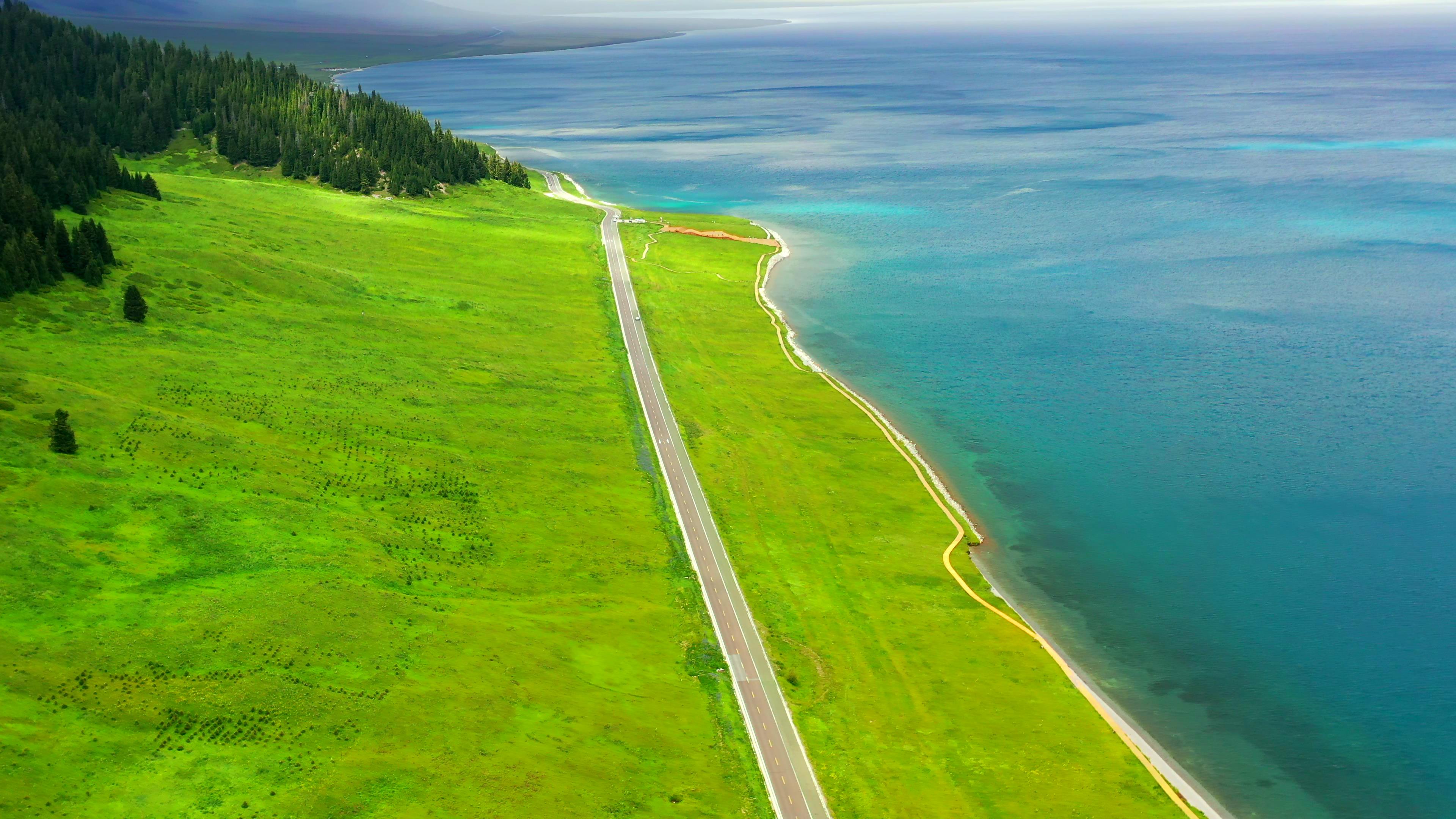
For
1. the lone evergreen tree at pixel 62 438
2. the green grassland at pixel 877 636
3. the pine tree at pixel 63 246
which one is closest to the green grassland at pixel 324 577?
the lone evergreen tree at pixel 62 438

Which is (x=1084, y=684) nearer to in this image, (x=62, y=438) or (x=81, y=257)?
(x=62, y=438)

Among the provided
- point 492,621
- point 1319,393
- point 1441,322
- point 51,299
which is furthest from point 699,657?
point 1441,322

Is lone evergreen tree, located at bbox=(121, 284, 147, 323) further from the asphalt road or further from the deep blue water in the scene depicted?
the deep blue water

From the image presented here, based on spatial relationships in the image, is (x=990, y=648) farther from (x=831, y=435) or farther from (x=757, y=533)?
(x=831, y=435)

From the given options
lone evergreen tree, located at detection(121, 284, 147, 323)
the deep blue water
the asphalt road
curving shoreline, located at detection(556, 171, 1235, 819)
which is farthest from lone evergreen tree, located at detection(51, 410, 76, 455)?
the deep blue water

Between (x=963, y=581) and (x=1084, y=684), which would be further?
(x=963, y=581)

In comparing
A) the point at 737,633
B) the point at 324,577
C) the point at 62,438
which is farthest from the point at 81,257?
the point at 737,633

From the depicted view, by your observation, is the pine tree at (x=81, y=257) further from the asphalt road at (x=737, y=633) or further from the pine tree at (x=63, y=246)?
the asphalt road at (x=737, y=633)
